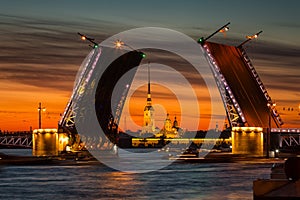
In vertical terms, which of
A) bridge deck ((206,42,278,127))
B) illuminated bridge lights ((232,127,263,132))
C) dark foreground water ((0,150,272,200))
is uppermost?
bridge deck ((206,42,278,127))

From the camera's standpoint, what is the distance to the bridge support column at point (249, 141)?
76137 millimetres

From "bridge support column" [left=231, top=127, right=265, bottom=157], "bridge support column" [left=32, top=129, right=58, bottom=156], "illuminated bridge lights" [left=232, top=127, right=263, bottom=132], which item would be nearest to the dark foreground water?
"illuminated bridge lights" [left=232, top=127, right=263, bottom=132]

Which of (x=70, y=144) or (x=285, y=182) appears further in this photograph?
(x=70, y=144)

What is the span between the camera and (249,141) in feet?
254

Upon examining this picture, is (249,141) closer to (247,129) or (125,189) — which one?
(247,129)

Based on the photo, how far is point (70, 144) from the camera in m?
84.3

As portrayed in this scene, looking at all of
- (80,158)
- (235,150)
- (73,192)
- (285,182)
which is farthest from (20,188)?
(235,150)

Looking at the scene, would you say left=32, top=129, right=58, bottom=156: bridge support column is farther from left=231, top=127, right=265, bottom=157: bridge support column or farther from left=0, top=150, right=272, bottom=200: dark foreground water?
left=0, top=150, right=272, bottom=200: dark foreground water

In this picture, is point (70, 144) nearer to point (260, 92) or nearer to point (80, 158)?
point (80, 158)

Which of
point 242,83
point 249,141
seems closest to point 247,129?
point 249,141

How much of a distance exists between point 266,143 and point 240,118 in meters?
4.77

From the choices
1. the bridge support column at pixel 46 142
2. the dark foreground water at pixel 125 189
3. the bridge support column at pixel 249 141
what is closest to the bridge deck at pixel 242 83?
the bridge support column at pixel 249 141

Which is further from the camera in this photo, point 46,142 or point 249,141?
point 46,142

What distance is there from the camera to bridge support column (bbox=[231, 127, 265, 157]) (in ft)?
250
